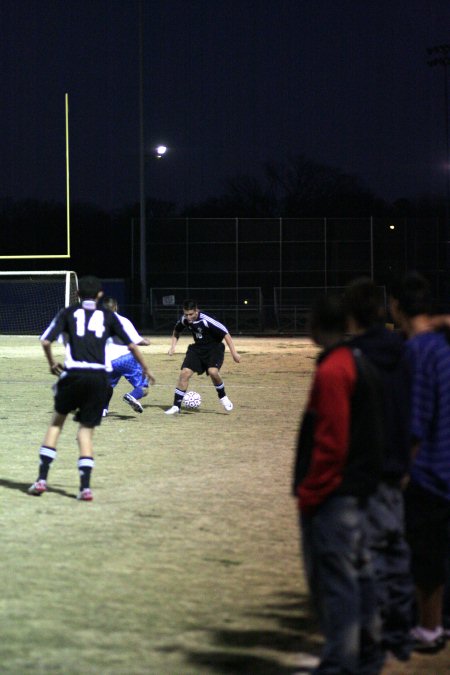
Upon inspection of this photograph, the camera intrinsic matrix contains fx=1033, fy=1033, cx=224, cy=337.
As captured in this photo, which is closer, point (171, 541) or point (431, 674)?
point (431, 674)

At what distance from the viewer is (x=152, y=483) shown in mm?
10055

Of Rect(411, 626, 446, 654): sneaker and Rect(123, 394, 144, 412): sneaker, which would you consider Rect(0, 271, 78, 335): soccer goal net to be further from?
Rect(411, 626, 446, 654): sneaker

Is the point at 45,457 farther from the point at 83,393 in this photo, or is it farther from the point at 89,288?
the point at 89,288

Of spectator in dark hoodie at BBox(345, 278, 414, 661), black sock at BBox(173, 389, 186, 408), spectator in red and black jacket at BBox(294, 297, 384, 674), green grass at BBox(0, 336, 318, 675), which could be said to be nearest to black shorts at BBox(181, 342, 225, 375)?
black sock at BBox(173, 389, 186, 408)

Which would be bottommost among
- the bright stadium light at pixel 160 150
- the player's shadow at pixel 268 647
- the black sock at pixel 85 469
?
the player's shadow at pixel 268 647

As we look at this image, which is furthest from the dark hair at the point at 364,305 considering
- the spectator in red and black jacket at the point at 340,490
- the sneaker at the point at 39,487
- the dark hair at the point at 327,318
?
the sneaker at the point at 39,487

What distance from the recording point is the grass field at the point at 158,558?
5.23 m

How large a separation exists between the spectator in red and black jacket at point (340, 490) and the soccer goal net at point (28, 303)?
4342 cm

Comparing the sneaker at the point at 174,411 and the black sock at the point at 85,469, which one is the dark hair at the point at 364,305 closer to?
the black sock at the point at 85,469

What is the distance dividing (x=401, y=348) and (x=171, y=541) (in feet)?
10.7

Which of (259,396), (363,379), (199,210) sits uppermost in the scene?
(199,210)

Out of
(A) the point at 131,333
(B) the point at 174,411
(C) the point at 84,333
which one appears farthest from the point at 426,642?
(B) the point at 174,411

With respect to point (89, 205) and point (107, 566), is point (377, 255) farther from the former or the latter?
point (107, 566)

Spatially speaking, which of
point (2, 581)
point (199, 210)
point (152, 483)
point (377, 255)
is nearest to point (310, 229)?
point (377, 255)
